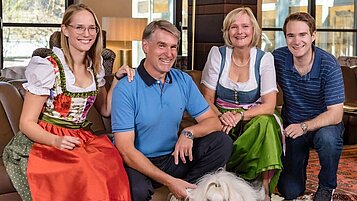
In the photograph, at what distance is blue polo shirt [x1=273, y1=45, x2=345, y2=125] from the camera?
3.02 meters

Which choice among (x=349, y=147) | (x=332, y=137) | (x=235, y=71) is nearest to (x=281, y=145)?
(x=332, y=137)

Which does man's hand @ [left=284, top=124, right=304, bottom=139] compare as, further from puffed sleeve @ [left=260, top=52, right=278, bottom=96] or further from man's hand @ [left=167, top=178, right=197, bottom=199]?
man's hand @ [left=167, top=178, right=197, bottom=199]

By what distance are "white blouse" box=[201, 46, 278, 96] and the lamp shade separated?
4113mm

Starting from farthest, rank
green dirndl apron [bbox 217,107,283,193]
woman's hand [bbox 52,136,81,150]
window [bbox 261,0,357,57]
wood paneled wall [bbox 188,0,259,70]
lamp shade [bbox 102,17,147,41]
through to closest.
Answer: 1. window [bbox 261,0,357,57]
2. lamp shade [bbox 102,17,147,41]
3. wood paneled wall [bbox 188,0,259,70]
4. green dirndl apron [bbox 217,107,283,193]
5. woman's hand [bbox 52,136,81,150]

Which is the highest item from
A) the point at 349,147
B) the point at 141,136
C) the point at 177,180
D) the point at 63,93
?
the point at 63,93

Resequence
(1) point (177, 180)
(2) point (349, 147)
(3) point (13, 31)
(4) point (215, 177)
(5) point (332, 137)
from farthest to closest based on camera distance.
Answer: (3) point (13, 31) → (2) point (349, 147) → (5) point (332, 137) → (1) point (177, 180) → (4) point (215, 177)

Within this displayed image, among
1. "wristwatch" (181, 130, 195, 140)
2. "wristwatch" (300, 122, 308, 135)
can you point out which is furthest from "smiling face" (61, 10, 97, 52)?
"wristwatch" (300, 122, 308, 135)

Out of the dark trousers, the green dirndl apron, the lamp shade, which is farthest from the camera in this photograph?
the lamp shade

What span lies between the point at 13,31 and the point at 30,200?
538 cm

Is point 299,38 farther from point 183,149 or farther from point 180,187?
point 180,187

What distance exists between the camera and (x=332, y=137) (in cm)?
295

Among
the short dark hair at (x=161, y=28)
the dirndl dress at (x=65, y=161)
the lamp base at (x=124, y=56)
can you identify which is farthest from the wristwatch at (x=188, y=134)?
the lamp base at (x=124, y=56)

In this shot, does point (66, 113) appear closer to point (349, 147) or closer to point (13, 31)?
point (349, 147)

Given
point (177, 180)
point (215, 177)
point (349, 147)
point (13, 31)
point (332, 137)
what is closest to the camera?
point (215, 177)
